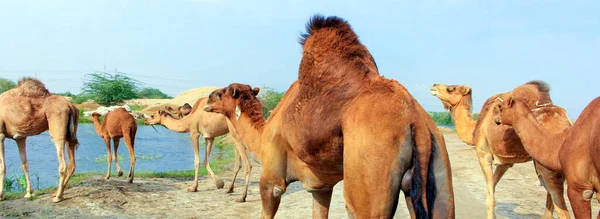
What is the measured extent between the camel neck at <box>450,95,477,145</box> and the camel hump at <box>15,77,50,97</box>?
28.6 feet

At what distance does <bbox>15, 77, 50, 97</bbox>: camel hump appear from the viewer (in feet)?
33.7

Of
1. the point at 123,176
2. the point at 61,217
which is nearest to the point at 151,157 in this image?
the point at 123,176

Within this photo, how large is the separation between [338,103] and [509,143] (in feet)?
17.5

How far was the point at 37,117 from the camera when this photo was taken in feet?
33.2

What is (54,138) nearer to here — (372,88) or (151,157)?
(372,88)

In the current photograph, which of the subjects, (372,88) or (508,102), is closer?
(372,88)

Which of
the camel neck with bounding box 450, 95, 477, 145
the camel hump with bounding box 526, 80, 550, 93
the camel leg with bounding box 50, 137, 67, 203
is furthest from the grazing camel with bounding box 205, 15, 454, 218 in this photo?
the camel leg with bounding box 50, 137, 67, 203

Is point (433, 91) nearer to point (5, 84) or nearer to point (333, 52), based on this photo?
point (333, 52)

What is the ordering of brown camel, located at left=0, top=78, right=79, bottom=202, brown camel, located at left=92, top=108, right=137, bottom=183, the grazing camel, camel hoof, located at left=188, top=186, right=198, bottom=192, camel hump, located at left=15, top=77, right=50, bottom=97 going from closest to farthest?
the grazing camel
brown camel, located at left=0, top=78, right=79, bottom=202
camel hump, located at left=15, top=77, right=50, bottom=97
camel hoof, located at left=188, top=186, right=198, bottom=192
brown camel, located at left=92, top=108, right=137, bottom=183

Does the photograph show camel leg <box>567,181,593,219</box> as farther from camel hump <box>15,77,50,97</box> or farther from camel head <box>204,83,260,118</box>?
camel hump <box>15,77,50,97</box>

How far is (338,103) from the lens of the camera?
3457mm

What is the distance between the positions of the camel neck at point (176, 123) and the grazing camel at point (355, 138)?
348 inches

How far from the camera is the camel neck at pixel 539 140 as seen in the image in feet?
19.4

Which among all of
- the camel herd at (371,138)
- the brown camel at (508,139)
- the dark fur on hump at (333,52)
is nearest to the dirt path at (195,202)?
the brown camel at (508,139)
